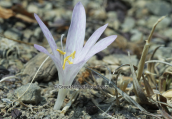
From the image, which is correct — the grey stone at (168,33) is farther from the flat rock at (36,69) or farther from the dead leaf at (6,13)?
the dead leaf at (6,13)

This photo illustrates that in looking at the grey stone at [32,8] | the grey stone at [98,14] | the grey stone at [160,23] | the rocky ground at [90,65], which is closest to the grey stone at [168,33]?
the rocky ground at [90,65]

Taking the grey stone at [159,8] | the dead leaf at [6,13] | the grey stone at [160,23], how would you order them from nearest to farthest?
the dead leaf at [6,13]
the grey stone at [160,23]
the grey stone at [159,8]

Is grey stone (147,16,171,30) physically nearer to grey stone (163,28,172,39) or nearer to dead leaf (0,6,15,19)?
grey stone (163,28,172,39)

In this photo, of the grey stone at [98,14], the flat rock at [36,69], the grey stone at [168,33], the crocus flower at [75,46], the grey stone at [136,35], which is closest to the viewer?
the crocus flower at [75,46]

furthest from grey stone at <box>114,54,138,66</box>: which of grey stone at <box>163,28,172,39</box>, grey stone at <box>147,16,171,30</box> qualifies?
grey stone at <box>147,16,171,30</box>

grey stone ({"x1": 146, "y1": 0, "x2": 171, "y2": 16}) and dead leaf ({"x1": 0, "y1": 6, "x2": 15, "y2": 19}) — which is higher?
grey stone ({"x1": 146, "y1": 0, "x2": 171, "y2": 16})

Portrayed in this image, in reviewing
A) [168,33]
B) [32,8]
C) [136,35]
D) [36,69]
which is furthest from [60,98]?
[168,33]

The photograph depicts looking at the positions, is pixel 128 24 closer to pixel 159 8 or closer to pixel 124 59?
pixel 159 8

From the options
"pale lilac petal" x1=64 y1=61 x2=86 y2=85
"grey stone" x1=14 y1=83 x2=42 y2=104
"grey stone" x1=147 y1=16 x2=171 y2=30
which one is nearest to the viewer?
"pale lilac petal" x1=64 y1=61 x2=86 y2=85
